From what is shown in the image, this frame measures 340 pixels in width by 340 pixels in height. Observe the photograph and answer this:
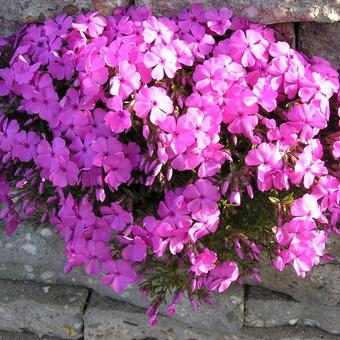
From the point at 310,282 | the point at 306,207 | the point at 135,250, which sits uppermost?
the point at 306,207

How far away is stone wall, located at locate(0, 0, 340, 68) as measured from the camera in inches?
98.9

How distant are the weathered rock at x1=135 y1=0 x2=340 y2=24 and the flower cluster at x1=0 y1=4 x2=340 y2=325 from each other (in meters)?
0.06

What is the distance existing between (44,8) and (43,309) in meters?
1.33

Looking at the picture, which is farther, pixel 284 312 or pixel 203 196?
pixel 284 312

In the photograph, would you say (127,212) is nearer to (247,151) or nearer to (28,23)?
(247,151)

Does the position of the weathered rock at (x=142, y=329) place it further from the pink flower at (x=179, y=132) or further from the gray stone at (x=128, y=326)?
the pink flower at (x=179, y=132)

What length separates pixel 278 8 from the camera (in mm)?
2520

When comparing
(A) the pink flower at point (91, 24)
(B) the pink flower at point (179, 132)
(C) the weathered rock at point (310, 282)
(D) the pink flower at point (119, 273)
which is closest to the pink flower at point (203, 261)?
(D) the pink flower at point (119, 273)

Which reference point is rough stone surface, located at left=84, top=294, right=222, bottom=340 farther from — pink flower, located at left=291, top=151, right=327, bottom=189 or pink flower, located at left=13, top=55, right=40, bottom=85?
pink flower, located at left=13, top=55, right=40, bottom=85

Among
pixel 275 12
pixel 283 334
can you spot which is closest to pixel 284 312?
pixel 283 334

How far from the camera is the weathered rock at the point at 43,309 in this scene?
9.74ft

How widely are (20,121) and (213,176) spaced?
80cm

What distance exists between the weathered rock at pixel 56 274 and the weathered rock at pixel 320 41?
1.06m

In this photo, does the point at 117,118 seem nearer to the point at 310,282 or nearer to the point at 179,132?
the point at 179,132
